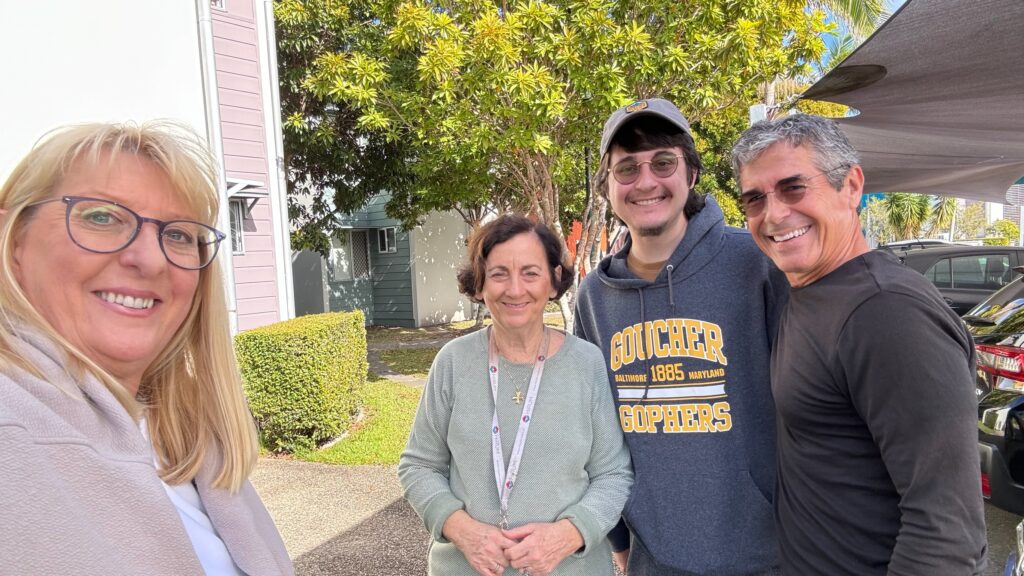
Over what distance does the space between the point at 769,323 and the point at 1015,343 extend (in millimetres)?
2954

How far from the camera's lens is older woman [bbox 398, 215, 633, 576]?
1805mm

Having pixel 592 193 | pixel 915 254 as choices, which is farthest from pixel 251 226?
pixel 915 254

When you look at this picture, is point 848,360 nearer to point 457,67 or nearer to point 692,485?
point 692,485

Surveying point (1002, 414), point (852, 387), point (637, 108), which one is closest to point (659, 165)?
point (637, 108)

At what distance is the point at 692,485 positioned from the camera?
190 cm

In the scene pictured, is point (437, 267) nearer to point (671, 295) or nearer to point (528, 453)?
point (671, 295)

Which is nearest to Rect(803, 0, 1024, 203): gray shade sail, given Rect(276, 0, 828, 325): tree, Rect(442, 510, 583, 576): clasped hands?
Rect(442, 510, 583, 576): clasped hands

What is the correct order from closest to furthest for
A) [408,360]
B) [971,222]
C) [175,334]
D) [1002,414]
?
[175,334]
[1002,414]
[408,360]
[971,222]

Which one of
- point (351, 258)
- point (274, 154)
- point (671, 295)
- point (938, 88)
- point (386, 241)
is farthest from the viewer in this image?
point (386, 241)

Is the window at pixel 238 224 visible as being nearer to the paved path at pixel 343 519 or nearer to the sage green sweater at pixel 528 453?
the paved path at pixel 343 519

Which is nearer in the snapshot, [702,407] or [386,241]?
[702,407]

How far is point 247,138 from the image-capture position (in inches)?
313

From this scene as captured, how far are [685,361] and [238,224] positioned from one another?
7.16 meters

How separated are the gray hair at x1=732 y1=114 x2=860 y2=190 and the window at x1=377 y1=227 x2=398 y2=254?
56.2ft
